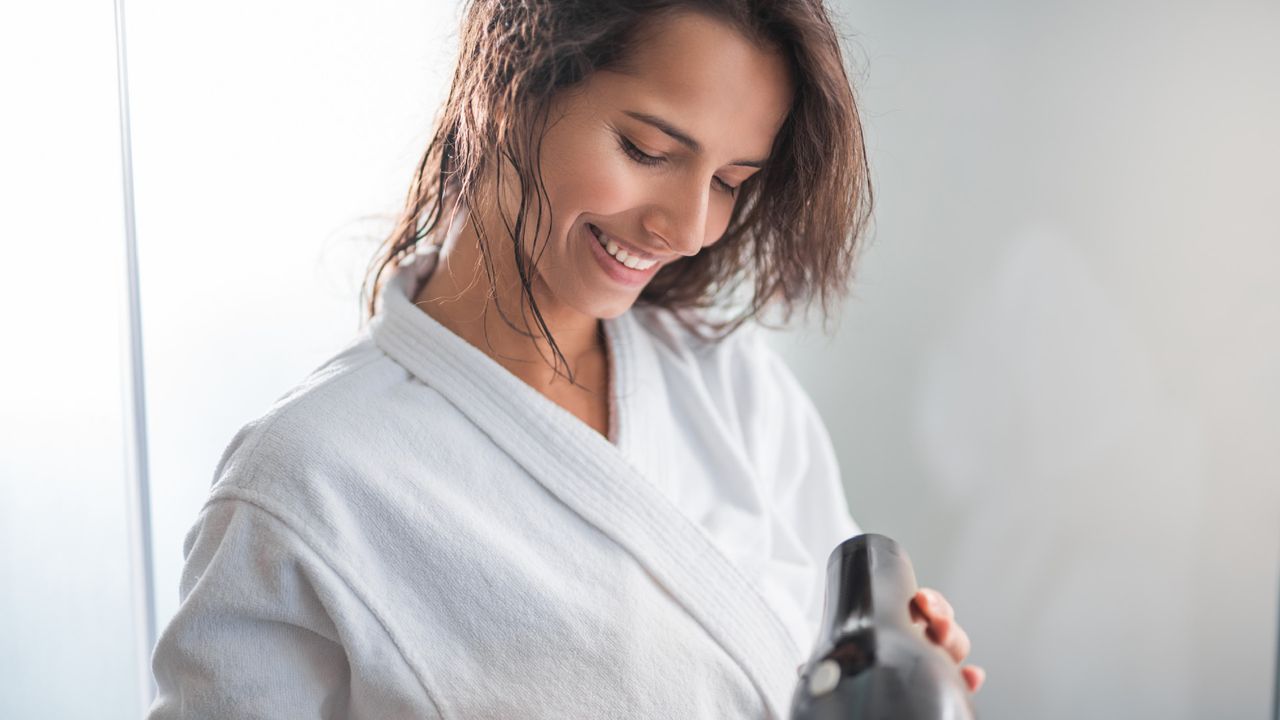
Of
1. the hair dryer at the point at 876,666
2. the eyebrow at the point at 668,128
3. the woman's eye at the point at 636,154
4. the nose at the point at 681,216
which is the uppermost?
the eyebrow at the point at 668,128

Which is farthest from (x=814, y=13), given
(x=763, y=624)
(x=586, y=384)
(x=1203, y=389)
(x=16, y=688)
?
(x=16, y=688)

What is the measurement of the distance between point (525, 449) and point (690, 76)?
1.17ft

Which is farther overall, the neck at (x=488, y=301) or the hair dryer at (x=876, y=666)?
the neck at (x=488, y=301)

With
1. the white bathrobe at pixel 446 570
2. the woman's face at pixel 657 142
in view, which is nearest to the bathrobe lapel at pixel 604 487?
the white bathrobe at pixel 446 570

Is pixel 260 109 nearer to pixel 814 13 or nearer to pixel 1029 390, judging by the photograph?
pixel 814 13

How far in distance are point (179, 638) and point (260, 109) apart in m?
0.56

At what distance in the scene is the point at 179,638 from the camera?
788 millimetres

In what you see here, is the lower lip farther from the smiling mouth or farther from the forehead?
the forehead

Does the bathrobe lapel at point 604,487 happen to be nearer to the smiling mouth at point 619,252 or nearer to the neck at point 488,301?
the neck at point 488,301

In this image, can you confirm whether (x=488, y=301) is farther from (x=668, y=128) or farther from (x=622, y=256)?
(x=668, y=128)

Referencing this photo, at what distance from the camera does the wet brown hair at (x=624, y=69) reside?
2.67 feet

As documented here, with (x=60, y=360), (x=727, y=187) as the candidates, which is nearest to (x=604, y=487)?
(x=727, y=187)

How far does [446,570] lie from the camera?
0.82 m

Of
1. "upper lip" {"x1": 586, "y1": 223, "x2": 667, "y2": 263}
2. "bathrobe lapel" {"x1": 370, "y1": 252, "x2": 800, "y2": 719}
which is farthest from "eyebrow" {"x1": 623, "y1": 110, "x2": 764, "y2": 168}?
"bathrobe lapel" {"x1": 370, "y1": 252, "x2": 800, "y2": 719}
